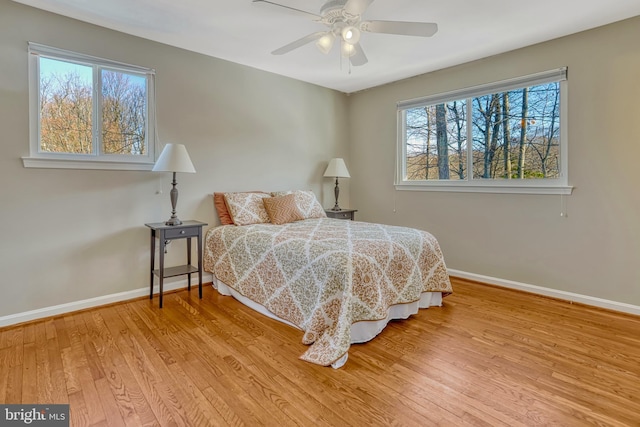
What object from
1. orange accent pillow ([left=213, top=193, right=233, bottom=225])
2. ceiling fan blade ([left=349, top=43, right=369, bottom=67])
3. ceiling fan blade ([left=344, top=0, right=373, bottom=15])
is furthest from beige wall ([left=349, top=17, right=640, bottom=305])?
orange accent pillow ([left=213, top=193, right=233, bottom=225])

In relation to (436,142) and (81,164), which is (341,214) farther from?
(81,164)

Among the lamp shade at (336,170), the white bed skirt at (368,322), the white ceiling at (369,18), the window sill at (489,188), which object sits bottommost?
the white bed skirt at (368,322)

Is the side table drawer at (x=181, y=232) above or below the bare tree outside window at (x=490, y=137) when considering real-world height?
below

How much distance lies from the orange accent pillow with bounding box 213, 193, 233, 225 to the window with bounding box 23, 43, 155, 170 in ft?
2.37

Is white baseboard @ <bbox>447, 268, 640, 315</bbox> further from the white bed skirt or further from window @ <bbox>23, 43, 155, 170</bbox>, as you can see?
window @ <bbox>23, 43, 155, 170</bbox>

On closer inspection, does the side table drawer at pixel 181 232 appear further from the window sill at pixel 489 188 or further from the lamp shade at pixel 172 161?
the window sill at pixel 489 188

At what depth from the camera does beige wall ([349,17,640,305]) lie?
107 inches

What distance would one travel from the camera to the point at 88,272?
285 cm

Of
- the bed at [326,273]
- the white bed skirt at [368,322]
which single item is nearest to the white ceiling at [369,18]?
the bed at [326,273]

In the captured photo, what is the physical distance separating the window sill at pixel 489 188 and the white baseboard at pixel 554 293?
962 millimetres

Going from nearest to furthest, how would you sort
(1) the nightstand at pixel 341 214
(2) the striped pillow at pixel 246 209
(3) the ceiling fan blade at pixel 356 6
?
1. (3) the ceiling fan blade at pixel 356 6
2. (2) the striped pillow at pixel 246 209
3. (1) the nightstand at pixel 341 214

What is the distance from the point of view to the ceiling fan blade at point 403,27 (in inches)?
83.0

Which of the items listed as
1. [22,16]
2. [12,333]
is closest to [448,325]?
[12,333]

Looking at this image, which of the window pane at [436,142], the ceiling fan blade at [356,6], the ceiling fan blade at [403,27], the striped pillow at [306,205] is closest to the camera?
the ceiling fan blade at [356,6]
